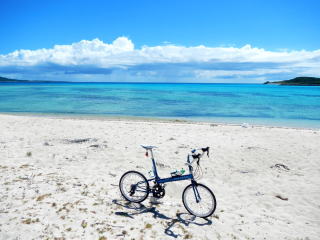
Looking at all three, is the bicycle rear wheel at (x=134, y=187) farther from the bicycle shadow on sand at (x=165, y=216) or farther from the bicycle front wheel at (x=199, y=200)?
the bicycle front wheel at (x=199, y=200)

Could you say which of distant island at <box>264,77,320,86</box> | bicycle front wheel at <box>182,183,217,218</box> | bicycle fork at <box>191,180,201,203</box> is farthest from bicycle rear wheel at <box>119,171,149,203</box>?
distant island at <box>264,77,320,86</box>

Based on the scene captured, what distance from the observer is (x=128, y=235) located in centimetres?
478

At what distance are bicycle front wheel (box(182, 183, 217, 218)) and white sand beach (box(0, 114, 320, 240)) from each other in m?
0.18

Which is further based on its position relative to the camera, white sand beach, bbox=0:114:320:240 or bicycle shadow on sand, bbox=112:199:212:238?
bicycle shadow on sand, bbox=112:199:212:238

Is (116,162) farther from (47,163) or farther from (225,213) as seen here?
(225,213)

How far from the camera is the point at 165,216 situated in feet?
18.5

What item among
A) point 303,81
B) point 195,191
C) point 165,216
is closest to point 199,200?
point 195,191

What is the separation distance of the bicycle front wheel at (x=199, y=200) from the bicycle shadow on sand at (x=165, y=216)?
0.14 m

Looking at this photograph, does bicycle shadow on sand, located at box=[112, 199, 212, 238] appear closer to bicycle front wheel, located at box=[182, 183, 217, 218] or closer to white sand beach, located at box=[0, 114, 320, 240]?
white sand beach, located at box=[0, 114, 320, 240]

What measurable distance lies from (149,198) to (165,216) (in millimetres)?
1015

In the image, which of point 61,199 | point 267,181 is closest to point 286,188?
point 267,181

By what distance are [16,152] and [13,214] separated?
18.0 ft

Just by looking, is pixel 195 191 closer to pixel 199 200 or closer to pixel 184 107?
pixel 199 200

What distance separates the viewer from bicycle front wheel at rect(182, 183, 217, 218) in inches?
221
